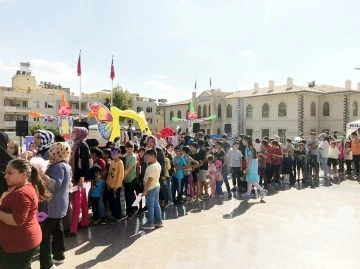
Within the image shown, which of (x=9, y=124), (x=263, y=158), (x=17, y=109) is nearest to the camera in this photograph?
(x=263, y=158)

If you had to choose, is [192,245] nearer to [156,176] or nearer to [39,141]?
[156,176]

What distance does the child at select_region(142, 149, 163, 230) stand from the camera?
6.29 meters

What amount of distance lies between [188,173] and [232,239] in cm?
324

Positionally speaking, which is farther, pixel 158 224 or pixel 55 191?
pixel 158 224

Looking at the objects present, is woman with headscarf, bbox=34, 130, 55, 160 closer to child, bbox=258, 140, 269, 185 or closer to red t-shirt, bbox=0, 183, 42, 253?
red t-shirt, bbox=0, 183, 42, 253

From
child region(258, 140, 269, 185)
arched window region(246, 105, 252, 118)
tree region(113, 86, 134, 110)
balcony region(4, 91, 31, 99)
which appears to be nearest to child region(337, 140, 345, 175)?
child region(258, 140, 269, 185)

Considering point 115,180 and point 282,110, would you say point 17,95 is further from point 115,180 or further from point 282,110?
point 115,180

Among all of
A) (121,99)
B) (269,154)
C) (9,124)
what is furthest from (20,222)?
(9,124)

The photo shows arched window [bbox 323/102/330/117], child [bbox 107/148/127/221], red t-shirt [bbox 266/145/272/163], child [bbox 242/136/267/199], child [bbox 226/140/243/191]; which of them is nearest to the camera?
child [bbox 107/148/127/221]

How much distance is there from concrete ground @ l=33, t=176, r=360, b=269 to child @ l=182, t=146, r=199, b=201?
0.66m

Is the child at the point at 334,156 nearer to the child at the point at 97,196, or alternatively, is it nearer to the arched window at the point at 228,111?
the child at the point at 97,196

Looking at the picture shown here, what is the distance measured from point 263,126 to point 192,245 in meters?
40.5

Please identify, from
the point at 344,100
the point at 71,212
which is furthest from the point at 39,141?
the point at 344,100

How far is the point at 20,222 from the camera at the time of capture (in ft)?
9.56
